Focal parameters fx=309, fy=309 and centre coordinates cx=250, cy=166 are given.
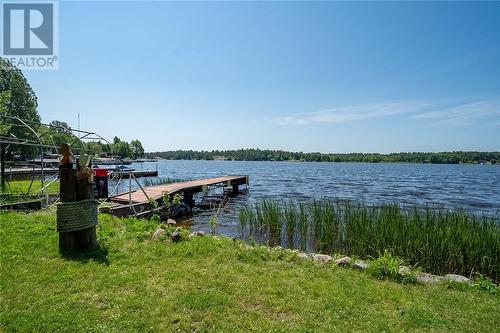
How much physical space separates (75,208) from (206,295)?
10.3 ft

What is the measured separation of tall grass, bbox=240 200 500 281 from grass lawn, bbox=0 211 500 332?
2754mm

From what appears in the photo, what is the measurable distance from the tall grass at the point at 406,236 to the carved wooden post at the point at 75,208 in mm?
6438

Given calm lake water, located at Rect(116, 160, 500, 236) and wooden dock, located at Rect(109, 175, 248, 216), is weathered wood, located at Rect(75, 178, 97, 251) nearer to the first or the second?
wooden dock, located at Rect(109, 175, 248, 216)

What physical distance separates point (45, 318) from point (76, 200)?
2.83 meters

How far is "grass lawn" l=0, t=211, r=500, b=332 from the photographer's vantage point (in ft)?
11.9

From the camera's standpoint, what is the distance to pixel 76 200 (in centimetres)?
592

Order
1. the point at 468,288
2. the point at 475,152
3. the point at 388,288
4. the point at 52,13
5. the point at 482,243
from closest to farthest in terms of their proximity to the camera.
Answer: the point at 388,288
the point at 468,288
the point at 482,243
the point at 52,13
the point at 475,152

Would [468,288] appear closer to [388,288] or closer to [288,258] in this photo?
[388,288]

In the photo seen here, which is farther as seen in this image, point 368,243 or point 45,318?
point 368,243

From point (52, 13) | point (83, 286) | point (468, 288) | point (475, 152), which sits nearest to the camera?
point (83, 286)

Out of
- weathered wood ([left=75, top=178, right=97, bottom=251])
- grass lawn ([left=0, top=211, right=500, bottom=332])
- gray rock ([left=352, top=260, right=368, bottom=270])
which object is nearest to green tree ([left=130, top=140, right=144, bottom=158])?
weathered wood ([left=75, top=178, right=97, bottom=251])

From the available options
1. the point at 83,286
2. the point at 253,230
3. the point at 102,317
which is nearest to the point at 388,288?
the point at 102,317

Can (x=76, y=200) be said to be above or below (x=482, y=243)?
above

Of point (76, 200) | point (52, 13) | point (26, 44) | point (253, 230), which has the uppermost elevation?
point (52, 13)
